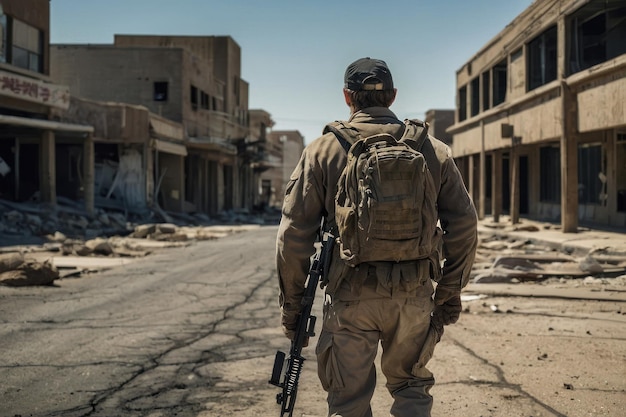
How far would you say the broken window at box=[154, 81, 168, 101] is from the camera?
114 ft

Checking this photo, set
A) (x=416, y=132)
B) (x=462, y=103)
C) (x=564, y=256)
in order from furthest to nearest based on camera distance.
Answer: (x=462, y=103) < (x=564, y=256) < (x=416, y=132)

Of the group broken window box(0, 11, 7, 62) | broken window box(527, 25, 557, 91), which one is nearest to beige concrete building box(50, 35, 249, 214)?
broken window box(0, 11, 7, 62)

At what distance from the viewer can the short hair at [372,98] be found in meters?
2.79

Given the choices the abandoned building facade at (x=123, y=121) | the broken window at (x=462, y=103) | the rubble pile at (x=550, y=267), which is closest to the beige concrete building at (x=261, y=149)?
the abandoned building facade at (x=123, y=121)

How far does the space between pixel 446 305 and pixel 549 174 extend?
20.9 metres

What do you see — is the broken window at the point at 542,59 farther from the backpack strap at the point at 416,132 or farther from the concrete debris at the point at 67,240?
the backpack strap at the point at 416,132

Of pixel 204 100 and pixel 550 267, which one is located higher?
pixel 204 100

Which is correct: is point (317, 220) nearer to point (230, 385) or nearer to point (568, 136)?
point (230, 385)

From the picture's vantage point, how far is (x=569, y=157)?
1458cm

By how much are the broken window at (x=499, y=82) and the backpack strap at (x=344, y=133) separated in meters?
21.3

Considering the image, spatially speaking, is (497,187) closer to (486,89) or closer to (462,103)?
(486,89)

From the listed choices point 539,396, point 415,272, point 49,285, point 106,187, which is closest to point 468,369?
point 539,396

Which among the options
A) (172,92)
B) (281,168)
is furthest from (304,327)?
(281,168)

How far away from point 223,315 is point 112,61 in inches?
1234
